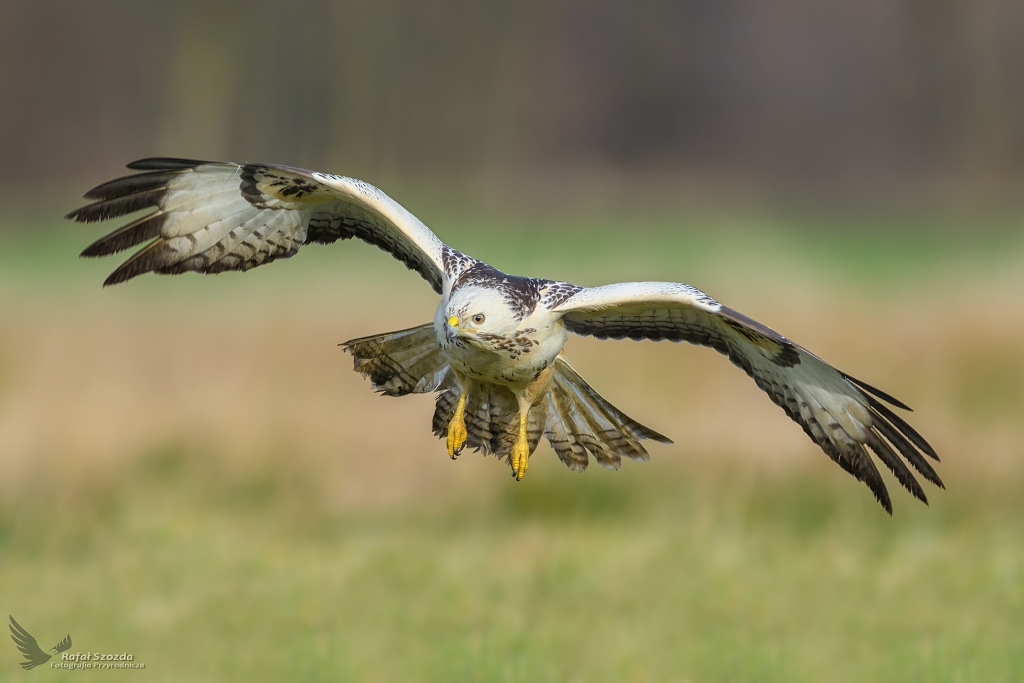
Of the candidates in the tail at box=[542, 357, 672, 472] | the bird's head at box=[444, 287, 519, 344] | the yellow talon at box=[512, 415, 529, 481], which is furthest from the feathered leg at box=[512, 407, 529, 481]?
the bird's head at box=[444, 287, 519, 344]

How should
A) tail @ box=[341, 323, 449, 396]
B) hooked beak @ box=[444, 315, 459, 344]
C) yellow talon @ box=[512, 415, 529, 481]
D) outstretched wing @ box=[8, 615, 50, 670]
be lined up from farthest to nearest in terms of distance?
outstretched wing @ box=[8, 615, 50, 670]
tail @ box=[341, 323, 449, 396]
yellow talon @ box=[512, 415, 529, 481]
hooked beak @ box=[444, 315, 459, 344]

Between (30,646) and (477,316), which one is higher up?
(477,316)

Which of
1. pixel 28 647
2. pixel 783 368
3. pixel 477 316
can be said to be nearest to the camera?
pixel 477 316

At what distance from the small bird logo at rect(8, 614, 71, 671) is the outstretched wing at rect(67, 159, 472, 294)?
81.3 inches

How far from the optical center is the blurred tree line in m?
33.6

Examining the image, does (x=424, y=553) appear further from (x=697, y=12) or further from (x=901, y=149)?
(x=697, y=12)

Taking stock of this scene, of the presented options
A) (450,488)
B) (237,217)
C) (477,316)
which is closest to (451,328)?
(477,316)

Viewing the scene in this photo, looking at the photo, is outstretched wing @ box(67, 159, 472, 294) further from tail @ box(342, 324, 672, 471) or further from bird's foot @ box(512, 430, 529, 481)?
bird's foot @ box(512, 430, 529, 481)

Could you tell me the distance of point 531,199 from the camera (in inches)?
1208

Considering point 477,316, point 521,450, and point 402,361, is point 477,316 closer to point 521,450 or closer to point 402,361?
point 521,450

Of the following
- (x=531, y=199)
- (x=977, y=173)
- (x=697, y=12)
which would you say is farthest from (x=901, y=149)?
(x=531, y=199)

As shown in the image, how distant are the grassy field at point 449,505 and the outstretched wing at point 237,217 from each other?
210 cm

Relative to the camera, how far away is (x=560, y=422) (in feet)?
18.7

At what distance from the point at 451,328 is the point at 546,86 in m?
36.6
